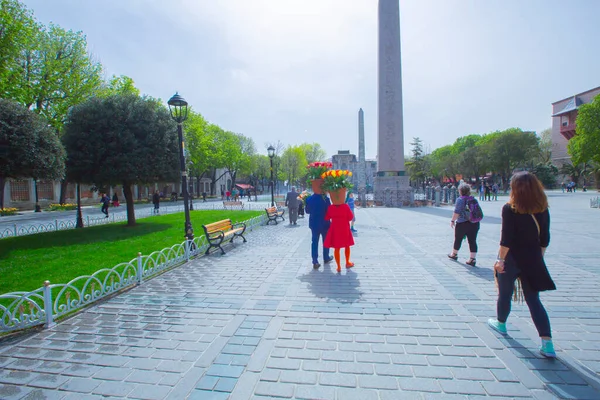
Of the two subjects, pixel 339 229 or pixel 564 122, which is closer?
pixel 339 229

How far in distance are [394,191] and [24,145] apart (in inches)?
846

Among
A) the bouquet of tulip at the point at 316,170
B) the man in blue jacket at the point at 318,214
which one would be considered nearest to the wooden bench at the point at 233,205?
the bouquet of tulip at the point at 316,170

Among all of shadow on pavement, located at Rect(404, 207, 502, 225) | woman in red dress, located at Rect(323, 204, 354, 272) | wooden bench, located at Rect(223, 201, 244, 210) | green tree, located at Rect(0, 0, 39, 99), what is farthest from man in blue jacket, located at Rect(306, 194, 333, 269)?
wooden bench, located at Rect(223, 201, 244, 210)

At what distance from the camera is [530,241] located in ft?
10.4

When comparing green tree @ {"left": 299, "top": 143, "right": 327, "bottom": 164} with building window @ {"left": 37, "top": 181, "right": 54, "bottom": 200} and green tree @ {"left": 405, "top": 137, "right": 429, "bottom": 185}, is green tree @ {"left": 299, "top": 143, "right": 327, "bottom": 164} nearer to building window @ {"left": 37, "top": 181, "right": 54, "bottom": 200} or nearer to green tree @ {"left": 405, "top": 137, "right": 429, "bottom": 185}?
green tree @ {"left": 405, "top": 137, "right": 429, "bottom": 185}

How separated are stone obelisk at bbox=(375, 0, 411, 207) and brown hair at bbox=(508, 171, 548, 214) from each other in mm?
20834

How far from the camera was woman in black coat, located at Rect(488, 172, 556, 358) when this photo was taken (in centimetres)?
309

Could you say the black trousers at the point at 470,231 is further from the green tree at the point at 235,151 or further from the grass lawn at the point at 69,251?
the green tree at the point at 235,151

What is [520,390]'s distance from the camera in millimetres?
2676

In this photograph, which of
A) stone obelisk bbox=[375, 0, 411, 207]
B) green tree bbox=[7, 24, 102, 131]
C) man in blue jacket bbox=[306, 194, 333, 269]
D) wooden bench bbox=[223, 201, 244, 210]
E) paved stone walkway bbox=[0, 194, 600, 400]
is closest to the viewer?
paved stone walkway bbox=[0, 194, 600, 400]

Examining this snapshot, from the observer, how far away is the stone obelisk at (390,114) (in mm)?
21844

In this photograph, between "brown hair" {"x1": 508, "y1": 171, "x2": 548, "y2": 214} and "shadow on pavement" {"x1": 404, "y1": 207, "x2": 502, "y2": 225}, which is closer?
"brown hair" {"x1": 508, "y1": 171, "x2": 548, "y2": 214}

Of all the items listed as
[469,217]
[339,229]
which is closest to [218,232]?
[339,229]

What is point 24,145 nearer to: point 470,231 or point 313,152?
point 470,231
